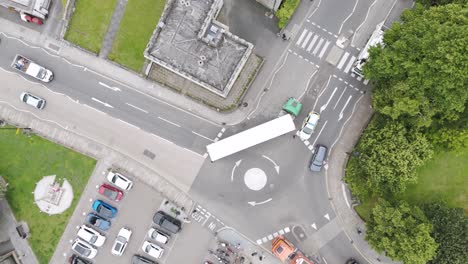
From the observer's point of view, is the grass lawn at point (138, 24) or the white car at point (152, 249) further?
the grass lawn at point (138, 24)

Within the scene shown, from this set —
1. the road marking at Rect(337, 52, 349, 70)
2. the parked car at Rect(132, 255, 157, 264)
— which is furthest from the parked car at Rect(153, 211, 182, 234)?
the road marking at Rect(337, 52, 349, 70)

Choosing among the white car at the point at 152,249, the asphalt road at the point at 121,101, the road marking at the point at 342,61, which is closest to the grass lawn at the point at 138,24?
the asphalt road at the point at 121,101

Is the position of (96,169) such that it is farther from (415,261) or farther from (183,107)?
(415,261)

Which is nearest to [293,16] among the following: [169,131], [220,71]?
[220,71]

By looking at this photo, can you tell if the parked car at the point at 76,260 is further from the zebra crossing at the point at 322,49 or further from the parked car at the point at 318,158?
the zebra crossing at the point at 322,49

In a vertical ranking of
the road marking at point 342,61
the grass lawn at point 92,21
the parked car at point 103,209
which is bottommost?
the parked car at point 103,209

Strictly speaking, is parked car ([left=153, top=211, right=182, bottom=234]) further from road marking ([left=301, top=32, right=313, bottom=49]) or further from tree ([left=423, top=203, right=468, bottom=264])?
tree ([left=423, top=203, right=468, bottom=264])
